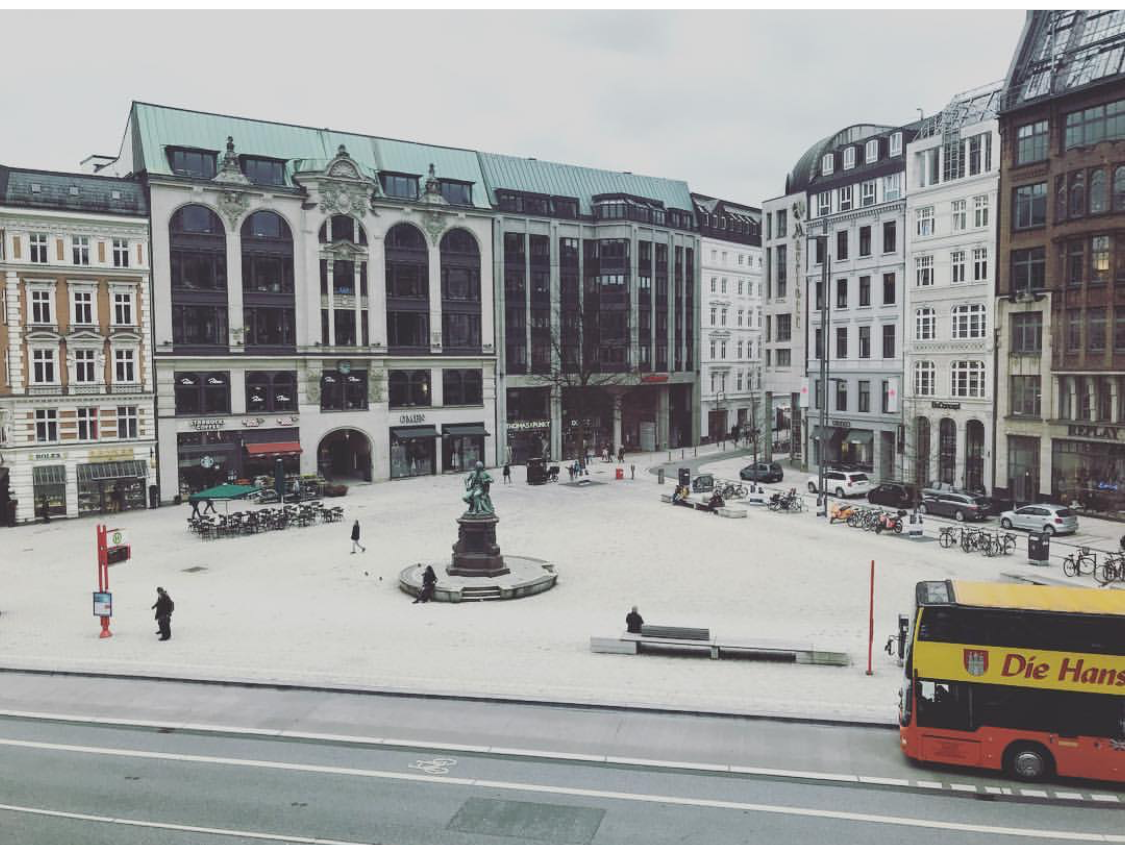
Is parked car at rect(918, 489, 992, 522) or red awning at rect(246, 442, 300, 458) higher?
red awning at rect(246, 442, 300, 458)

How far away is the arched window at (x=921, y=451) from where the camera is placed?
54688 mm

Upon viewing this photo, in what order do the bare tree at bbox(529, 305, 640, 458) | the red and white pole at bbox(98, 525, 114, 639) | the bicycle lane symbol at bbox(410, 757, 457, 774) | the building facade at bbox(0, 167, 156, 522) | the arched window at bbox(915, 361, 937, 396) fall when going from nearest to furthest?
the bicycle lane symbol at bbox(410, 757, 457, 774), the red and white pole at bbox(98, 525, 114, 639), the building facade at bbox(0, 167, 156, 522), the arched window at bbox(915, 361, 937, 396), the bare tree at bbox(529, 305, 640, 458)

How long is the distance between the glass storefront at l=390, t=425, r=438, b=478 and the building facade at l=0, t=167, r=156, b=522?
52.1ft

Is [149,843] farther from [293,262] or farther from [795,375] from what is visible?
[795,375]

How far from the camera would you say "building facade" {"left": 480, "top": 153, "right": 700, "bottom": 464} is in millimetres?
71125

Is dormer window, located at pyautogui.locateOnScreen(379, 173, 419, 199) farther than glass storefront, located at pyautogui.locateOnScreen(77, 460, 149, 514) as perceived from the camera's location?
Yes

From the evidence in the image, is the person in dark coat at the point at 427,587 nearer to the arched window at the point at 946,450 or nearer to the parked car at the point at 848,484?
the parked car at the point at 848,484

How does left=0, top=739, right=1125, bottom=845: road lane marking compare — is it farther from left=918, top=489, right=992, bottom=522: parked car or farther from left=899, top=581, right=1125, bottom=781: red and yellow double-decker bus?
left=918, top=489, right=992, bottom=522: parked car

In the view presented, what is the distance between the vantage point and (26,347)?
50.9 meters

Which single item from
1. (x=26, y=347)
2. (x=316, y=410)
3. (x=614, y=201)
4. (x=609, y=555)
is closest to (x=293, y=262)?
(x=316, y=410)

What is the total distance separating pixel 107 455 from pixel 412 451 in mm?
19814

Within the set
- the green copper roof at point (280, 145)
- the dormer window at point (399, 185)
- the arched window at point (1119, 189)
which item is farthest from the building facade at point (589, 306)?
the arched window at point (1119, 189)

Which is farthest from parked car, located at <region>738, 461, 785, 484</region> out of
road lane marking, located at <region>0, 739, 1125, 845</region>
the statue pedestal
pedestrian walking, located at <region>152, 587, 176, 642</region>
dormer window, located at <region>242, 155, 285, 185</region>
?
road lane marking, located at <region>0, 739, 1125, 845</region>

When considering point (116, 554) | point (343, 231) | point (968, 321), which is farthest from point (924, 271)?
point (116, 554)
